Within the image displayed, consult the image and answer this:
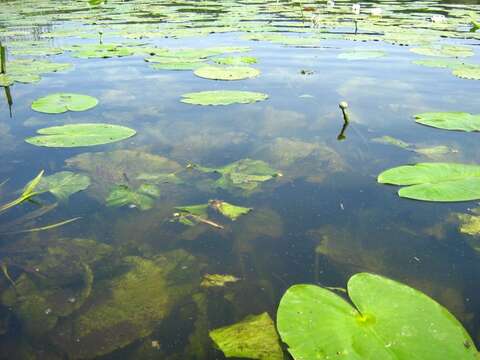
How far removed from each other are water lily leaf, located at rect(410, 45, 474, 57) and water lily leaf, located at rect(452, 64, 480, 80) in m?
0.79

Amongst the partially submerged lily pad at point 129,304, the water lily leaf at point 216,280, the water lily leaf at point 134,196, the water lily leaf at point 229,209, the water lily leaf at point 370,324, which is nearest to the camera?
the water lily leaf at point 370,324

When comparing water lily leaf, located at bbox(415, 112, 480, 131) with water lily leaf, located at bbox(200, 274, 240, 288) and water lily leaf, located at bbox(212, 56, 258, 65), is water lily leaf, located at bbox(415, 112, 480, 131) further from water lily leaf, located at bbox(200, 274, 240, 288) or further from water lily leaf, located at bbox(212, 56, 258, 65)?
water lily leaf, located at bbox(212, 56, 258, 65)

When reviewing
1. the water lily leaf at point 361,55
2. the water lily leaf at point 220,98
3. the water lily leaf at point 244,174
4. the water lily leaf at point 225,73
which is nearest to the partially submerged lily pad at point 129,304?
the water lily leaf at point 244,174

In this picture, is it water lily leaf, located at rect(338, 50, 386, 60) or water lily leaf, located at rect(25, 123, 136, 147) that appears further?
water lily leaf, located at rect(338, 50, 386, 60)

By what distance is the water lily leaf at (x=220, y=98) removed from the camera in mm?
3430

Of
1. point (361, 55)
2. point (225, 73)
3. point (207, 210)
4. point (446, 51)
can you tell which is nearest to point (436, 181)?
point (207, 210)

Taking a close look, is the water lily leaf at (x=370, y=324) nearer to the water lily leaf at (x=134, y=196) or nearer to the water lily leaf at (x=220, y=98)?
the water lily leaf at (x=134, y=196)

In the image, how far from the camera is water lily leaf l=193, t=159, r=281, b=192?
2248mm

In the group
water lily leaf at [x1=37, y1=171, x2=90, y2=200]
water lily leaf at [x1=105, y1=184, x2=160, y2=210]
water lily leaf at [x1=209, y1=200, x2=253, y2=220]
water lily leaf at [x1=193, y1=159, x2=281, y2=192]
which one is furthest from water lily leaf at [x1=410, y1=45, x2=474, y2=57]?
water lily leaf at [x1=37, y1=171, x2=90, y2=200]

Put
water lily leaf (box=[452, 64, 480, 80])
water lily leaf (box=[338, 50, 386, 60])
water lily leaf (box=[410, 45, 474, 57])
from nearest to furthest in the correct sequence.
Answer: water lily leaf (box=[452, 64, 480, 80])
water lily leaf (box=[338, 50, 386, 60])
water lily leaf (box=[410, 45, 474, 57])

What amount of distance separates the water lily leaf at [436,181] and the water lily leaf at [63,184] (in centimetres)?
173

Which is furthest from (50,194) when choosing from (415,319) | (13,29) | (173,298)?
(13,29)

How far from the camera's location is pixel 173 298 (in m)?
1.50

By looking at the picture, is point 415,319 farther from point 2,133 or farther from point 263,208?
point 2,133
